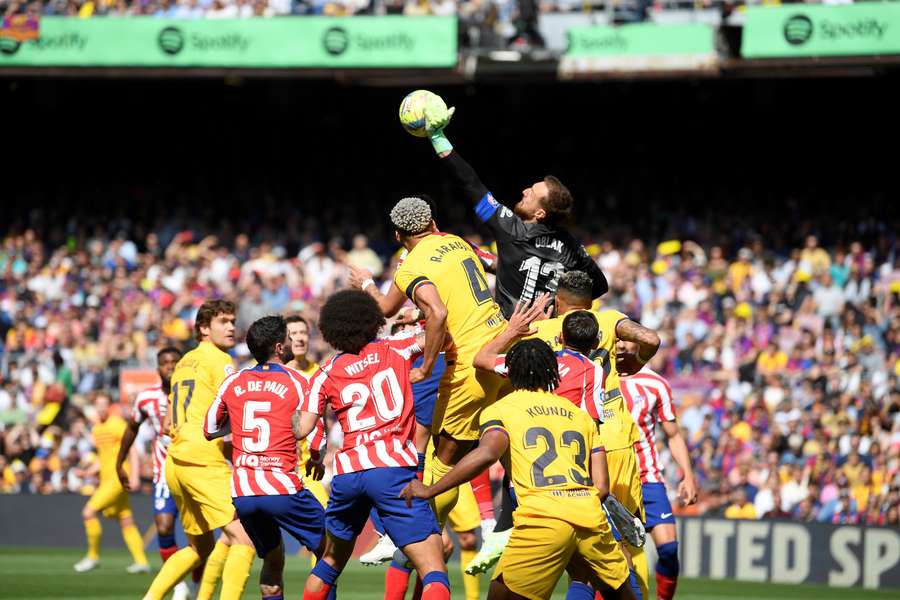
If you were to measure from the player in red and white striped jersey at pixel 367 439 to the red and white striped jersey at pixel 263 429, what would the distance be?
0.27 m

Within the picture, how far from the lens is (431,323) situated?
28.4 ft

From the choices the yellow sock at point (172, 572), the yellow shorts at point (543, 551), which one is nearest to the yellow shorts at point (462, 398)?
the yellow shorts at point (543, 551)

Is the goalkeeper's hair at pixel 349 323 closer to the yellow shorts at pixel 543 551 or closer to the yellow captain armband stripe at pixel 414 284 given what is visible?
the yellow captain armband stripe at pixel 414 284

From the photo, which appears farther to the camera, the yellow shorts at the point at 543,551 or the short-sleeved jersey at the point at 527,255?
the short-sleeved jersey at the point at 527,255

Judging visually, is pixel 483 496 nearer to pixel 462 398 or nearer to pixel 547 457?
pixel 462 398

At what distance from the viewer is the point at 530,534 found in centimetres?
761

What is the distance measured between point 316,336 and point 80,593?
884 centimetres

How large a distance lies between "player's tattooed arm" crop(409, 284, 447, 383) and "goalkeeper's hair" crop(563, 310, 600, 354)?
76 centimetres

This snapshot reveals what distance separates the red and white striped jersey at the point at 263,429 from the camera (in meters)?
8.93

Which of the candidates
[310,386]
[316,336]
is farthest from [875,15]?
[310,386]

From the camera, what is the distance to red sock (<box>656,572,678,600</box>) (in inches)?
430

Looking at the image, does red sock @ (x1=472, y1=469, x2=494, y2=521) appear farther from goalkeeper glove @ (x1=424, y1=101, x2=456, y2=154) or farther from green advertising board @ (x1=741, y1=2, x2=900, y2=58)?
green advertising board @ (x1=741, y1=2, x2=900, y2=58)

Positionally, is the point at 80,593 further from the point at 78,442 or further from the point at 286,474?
the point at 78,442

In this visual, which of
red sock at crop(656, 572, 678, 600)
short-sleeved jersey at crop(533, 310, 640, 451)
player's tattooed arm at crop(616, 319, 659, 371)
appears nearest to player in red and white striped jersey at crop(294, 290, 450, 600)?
short-sleeved jersey at crop(533, 310, 640, 451)
